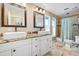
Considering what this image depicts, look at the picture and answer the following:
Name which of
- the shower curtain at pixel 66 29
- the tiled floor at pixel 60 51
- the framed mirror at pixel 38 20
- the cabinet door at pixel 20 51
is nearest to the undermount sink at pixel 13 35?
the cabinet door at pixel 20 51

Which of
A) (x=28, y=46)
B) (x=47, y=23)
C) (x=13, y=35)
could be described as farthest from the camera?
(x=47, y=23)

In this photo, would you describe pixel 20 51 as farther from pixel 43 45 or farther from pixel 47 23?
pixel 47 23

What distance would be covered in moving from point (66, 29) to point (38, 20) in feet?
1.72

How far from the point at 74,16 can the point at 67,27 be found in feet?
0.73

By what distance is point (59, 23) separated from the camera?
198cm

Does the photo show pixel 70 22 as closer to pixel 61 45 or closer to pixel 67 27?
pixel 67 27

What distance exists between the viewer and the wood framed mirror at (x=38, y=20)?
79.4 inches

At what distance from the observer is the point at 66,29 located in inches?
77.5

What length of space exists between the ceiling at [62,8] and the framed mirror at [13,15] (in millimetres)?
325

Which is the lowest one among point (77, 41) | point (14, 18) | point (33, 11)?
point (77, 41)

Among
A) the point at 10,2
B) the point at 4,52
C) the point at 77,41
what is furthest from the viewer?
the point at 77,41

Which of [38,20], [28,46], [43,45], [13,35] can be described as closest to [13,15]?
[13,35]

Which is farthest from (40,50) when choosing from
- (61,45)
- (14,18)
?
(14,18)

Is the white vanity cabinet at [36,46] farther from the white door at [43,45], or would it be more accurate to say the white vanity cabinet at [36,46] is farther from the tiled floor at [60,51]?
the tiled floor at [60,51]
